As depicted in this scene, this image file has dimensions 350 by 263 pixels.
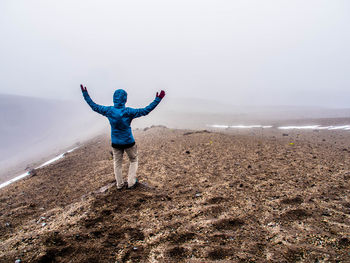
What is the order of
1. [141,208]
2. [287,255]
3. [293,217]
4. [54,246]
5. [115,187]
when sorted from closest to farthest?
[287,255], [54,246], [293,217], [141,208], [115,187]

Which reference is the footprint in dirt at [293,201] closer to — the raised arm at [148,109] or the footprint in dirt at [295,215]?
the footprint in dirt at [295,215]

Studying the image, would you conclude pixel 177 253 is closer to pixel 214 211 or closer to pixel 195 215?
pixel 195 215

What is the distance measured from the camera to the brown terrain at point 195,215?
10.8 ft

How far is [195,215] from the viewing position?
14.2ft

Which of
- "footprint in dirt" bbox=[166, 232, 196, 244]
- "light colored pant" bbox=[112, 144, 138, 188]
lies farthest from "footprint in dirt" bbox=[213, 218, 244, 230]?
"light colored pant" bbox=[112, 144, 138, 188]

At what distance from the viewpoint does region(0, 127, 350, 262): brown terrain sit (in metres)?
3.29

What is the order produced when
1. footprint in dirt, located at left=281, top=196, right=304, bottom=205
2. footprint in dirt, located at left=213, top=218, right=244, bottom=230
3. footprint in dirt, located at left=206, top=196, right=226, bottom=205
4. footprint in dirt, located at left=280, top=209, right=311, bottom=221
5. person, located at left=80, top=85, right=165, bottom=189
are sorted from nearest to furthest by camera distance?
footprint in dirt, located at left=213, top=218, right=244, bottom=230, footprint in dirt, located at left=280, top=209, right=311, bottom=221, footprint in dirt, located at left=281, top=196, right=304, bottom=205, footprint in dirt, located at left=206, top=196, right=226, bottom=205, person, located at left=80, top=85, right=165, bottom=189

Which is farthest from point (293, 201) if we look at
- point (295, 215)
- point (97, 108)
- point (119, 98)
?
point (97, 108)

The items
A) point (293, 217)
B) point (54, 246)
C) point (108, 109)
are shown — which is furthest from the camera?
point (108, 109)

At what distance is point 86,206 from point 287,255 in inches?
166

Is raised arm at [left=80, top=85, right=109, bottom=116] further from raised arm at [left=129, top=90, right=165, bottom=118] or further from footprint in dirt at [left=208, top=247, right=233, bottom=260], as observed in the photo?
footprint in dirt at [left=208, top=247, right=233, bottom=260]

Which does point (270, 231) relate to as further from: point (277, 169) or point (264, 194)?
point (277, 169)

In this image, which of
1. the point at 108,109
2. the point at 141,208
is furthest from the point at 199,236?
the point at 108,109

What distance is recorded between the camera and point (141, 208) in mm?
4758
